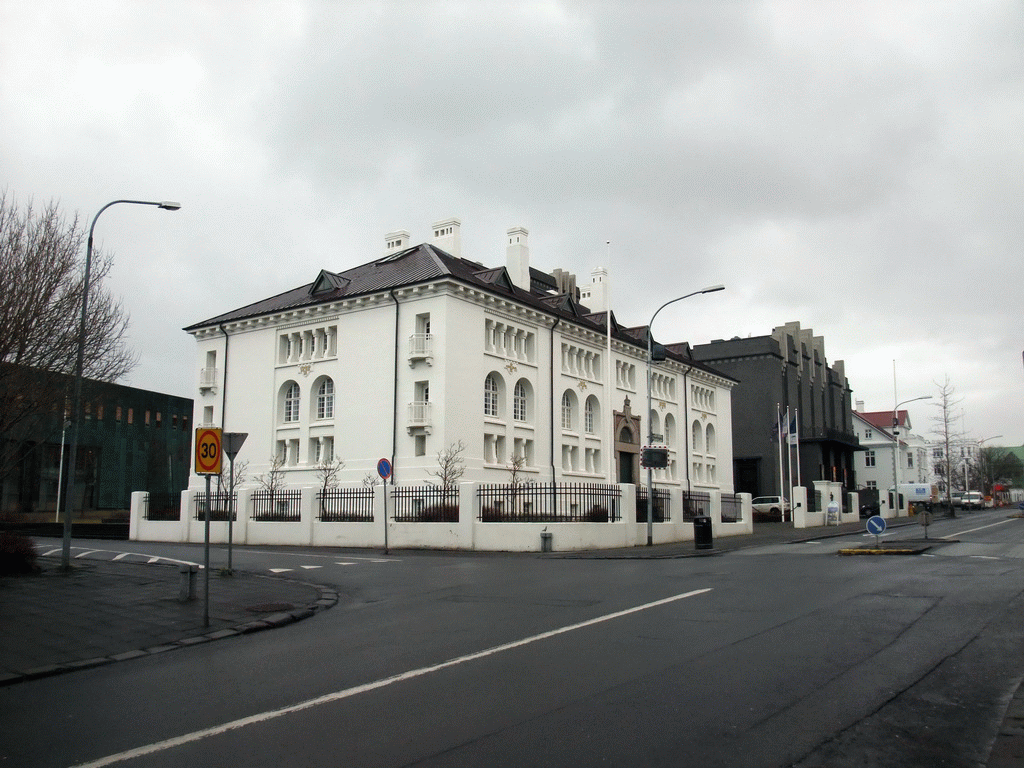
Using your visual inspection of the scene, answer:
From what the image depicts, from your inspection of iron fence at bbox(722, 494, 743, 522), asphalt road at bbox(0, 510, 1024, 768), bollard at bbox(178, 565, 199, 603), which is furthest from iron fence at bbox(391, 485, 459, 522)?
bollard at bbox(178, 565, 199, 603)

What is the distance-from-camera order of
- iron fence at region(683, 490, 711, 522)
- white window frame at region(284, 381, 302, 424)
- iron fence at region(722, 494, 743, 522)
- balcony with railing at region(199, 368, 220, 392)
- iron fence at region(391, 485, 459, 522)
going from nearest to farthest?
1. iron fence at region(391, 485, 459, 522)
2. iron fence at region(683, 490, 711, 522)
3. iron fence at region(722, 494, 743, 522)
4. white window frame at region(284, 381, 302, 424)
5. balcony with railing at region(199, 368, 220, 392)

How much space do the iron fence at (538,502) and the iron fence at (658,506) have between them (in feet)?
12.4

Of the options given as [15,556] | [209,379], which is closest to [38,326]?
[15,556]

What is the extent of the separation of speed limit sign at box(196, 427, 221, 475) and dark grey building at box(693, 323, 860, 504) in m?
58.5

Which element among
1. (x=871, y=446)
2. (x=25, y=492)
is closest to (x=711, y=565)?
(x=25, y=492)

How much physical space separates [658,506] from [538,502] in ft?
24.3

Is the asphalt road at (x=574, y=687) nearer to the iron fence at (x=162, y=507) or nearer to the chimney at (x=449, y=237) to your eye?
the iron fence at (x=162, y=507)

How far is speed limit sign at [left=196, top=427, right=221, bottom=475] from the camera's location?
1197 cm

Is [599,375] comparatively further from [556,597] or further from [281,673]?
[281,673]

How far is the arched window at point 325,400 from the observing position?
43531 mm

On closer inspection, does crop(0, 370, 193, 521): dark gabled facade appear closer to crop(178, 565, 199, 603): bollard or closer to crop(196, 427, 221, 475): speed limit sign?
crop(178, 565, 199, 603): bollard

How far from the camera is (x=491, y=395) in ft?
140

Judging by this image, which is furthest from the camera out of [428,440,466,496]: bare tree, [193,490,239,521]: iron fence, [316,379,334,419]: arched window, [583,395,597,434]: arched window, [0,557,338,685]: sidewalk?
[583,395,597,434]: arched window

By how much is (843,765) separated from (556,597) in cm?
843
